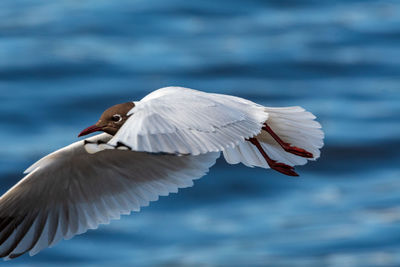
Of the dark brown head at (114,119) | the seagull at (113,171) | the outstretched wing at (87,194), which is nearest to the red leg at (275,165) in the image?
the seagull at (113,171)

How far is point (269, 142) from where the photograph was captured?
162 inches

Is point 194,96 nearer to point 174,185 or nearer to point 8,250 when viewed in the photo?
point 174,185

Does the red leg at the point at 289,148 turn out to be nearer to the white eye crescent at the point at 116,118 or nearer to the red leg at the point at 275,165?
the red leg at the point at 275,165

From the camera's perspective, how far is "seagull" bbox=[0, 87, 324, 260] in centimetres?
378

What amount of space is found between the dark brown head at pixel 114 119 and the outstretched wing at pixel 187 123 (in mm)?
120

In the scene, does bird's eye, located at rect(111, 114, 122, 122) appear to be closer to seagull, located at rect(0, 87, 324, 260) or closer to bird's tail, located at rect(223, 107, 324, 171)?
seagull, located at rect(0, 87, 324, 260)

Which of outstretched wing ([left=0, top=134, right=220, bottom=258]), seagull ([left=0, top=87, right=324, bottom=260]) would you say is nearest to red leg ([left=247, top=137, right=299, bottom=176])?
seagull ([left=0, top=87, right=324, bottom=260])

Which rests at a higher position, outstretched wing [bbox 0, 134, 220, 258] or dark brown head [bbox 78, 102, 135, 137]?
dark brown head [bbox 78, 102, 135, 137]

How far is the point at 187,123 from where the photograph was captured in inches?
134

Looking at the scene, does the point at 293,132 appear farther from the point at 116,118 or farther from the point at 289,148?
the point at 116,118

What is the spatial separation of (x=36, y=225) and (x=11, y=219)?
0.11m

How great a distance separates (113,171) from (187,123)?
2.95 ft

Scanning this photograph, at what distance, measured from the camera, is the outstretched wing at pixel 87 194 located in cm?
413

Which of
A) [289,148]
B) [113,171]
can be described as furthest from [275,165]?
[113,171]
